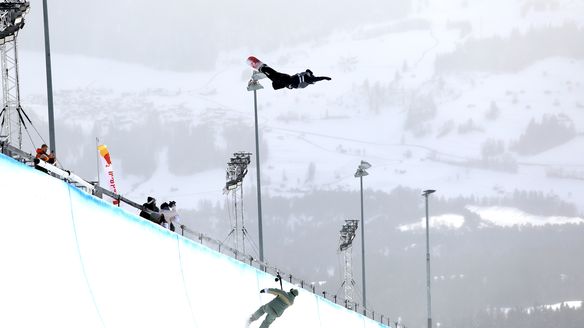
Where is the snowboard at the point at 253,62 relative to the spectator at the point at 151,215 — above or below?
above

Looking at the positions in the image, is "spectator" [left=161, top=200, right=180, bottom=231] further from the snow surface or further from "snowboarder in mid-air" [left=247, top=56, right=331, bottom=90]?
"snowboarder in mid-air" [left=247, top=56, right=331, bottom=90]

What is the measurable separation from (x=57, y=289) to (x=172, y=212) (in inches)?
299

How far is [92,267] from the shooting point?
16.4 metres

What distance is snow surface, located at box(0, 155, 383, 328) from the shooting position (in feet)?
48.4

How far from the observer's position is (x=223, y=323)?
21000 mm

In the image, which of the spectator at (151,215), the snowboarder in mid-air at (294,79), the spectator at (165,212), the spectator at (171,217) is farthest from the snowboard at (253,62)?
the spectator at (151,215)

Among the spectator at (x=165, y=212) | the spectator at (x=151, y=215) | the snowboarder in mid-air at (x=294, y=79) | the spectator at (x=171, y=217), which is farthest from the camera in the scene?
the snowboarder in mid-air at (x=294, y=79)

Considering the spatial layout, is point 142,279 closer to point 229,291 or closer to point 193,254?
point 193,254

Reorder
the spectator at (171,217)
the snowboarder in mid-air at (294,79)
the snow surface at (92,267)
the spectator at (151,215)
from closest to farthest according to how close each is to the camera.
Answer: the snow surface at (92,267), the spectator at (151,215), the spectator at (171,217), the snowboarder in mid-air at (294,79)

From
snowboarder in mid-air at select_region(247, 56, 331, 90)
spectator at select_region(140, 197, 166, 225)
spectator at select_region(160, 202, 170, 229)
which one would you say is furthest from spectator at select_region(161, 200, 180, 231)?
snowboarder in mid-air at select_region(247, 56, 331, 90)

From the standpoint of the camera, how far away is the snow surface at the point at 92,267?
14.7 m

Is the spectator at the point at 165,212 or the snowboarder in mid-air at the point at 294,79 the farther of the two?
the snowboarder in mid-air at the point at 294,79

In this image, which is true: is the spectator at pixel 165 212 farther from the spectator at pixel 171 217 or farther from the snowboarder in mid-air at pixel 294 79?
the snowboarder in mid-air at pixel 294 79

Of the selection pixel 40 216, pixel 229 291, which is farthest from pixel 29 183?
pixel 229 291
